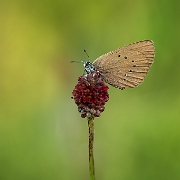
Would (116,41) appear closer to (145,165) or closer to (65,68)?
(65,68)

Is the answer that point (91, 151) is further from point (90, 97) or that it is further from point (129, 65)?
point (129, 65)

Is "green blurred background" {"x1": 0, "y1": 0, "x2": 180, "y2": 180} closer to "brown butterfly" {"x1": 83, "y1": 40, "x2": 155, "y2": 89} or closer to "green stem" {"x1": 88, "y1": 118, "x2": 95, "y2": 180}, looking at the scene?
"brown butterfly" {"x1": 83, "y1": 40, "x2": 155, "y2": 89}

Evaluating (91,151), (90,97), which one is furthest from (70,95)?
(91,151)

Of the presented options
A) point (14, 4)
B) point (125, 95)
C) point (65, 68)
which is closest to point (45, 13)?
point (14, 4)

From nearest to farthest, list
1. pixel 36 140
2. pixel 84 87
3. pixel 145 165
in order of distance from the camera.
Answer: pixel 84 87
pixel 145 165
pixel 36 140

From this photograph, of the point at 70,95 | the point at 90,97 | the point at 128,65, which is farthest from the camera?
the point at 70,95
